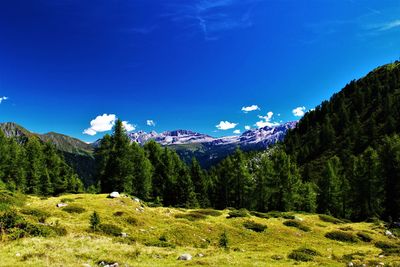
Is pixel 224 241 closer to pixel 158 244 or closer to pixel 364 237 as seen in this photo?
pixel 158 244

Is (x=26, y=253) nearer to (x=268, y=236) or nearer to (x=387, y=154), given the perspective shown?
(x=268, y=236)

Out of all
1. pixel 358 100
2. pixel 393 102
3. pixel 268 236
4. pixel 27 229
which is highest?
pixel 358 100

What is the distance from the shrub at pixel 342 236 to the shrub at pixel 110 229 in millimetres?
25867

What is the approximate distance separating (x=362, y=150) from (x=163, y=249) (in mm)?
128350

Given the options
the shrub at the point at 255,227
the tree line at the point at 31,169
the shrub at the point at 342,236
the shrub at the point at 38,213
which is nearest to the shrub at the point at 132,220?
the shrub at the point at 38,213

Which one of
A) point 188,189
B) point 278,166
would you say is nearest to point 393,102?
point 278,166

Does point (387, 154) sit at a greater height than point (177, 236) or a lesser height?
greater

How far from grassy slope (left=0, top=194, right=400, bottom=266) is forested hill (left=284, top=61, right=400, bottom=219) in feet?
64.6

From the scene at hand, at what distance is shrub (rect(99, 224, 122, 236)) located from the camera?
27.0 metres

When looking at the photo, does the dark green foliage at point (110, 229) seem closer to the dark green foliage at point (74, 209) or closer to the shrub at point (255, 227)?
the dark green foliage at point (74, 209)

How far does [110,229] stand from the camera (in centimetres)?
2755

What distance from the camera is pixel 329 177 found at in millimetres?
73188

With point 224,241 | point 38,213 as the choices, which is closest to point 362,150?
point 224,241

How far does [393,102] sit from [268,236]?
144110 mm
